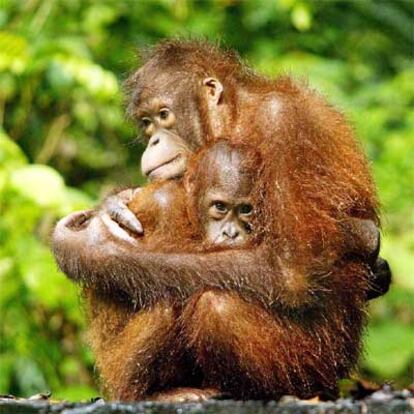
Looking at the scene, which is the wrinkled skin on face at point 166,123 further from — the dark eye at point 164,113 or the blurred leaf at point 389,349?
the blurred leaf at point 389,349

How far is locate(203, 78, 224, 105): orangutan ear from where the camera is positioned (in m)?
4.52

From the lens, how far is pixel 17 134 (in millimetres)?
7953

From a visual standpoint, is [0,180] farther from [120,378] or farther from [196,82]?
[120,378]

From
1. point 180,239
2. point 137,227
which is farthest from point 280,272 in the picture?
point 137,227

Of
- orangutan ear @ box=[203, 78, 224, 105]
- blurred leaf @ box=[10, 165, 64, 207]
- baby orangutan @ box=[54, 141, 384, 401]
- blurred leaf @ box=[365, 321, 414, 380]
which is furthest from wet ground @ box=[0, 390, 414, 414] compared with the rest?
blurred leaf @ box=[365, 321, 414, 380]

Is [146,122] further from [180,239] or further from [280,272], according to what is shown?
[280,272]

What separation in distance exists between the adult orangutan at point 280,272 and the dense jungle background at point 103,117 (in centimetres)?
194

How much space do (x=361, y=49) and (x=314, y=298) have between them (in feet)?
18.6

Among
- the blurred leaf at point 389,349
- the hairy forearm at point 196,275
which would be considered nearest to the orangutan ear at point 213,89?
the hairy forearm at point 196,275

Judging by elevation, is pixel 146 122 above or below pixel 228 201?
above

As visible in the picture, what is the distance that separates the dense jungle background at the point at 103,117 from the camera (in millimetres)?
6441

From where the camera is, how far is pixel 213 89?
456cm

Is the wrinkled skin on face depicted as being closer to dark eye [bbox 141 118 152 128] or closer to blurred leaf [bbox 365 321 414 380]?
dark eye [bbox 141 118 152 128]

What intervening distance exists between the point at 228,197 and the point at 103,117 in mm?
4462
